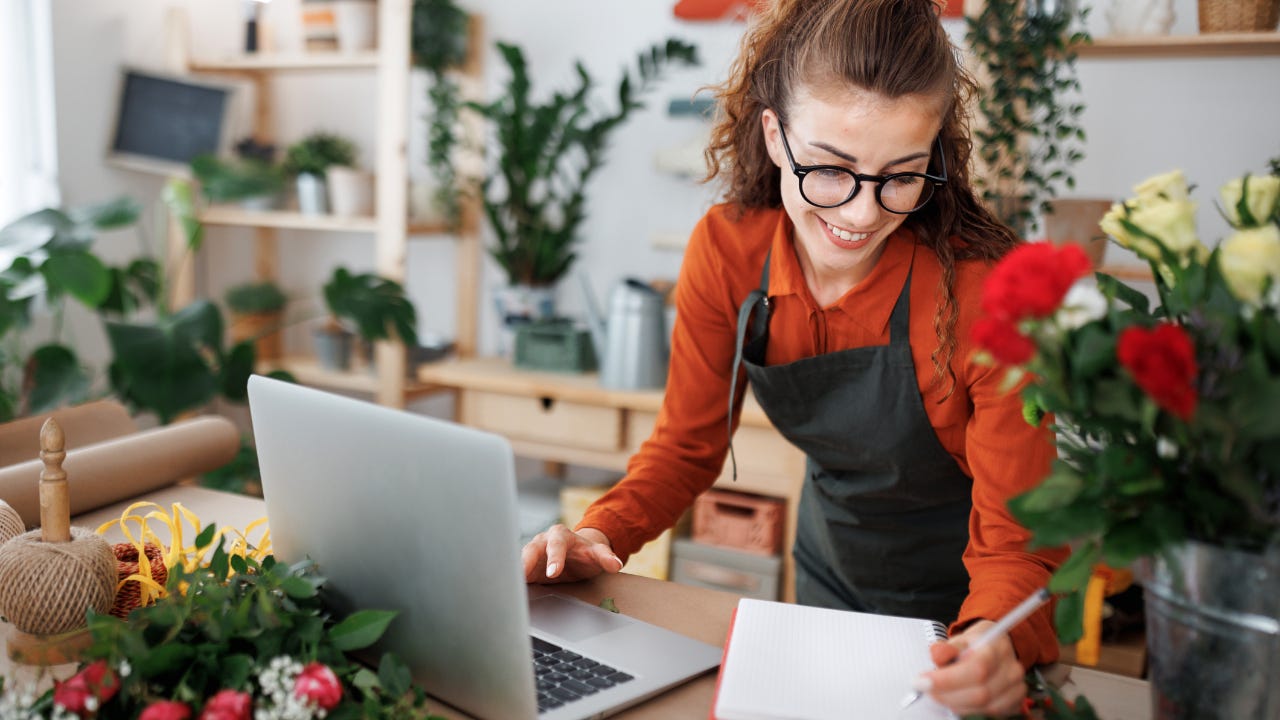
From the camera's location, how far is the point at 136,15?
3.18 m

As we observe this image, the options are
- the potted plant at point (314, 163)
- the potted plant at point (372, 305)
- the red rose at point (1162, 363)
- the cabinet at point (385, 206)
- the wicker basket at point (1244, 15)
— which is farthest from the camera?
the potted plant at point (314, 163)

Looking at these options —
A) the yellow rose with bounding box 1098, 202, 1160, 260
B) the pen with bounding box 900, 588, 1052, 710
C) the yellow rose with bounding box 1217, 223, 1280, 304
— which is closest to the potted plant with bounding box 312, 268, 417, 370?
the pen with bounding box 900, 588, 1052, 710

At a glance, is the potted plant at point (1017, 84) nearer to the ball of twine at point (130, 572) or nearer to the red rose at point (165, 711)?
the ball of twine at point (130, 572)

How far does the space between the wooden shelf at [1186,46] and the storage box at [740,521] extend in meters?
1.23

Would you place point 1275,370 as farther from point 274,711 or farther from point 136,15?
point 136,15

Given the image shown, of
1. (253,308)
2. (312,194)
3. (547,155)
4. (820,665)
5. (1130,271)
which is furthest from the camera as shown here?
(253,308)

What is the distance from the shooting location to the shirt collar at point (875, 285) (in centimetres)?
133

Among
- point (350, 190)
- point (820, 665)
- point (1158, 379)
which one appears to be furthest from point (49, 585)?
point (350, 190)

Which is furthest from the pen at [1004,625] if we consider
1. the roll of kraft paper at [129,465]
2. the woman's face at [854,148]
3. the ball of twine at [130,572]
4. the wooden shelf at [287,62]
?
the wooden shelf at [287,62]

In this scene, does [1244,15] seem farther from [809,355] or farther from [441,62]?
[441,62]

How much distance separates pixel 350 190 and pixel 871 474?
2.07m

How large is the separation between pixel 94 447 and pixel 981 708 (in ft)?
3.88

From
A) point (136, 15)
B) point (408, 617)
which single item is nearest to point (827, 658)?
point (408, 617)

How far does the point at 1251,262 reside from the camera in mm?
615
